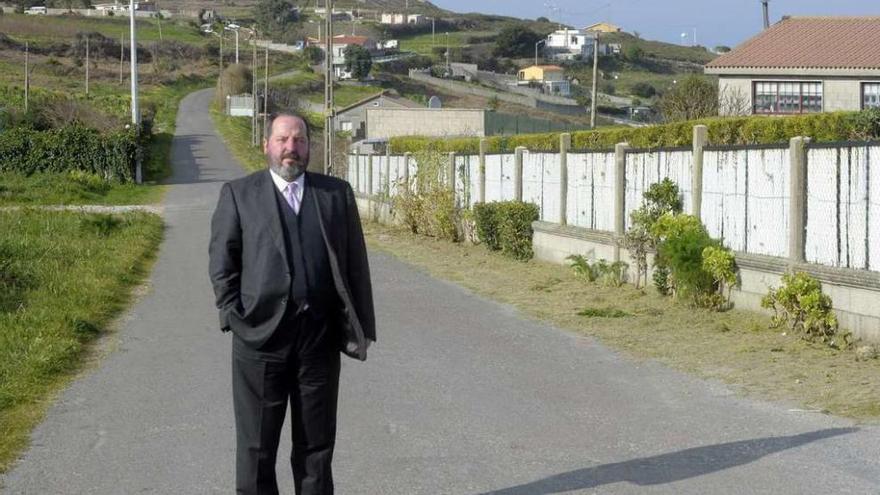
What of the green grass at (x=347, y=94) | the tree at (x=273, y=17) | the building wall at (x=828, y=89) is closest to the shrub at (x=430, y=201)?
the building wall at (x=828, y=89)

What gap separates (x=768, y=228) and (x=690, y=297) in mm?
1354

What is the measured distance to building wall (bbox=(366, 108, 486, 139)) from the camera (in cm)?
5609

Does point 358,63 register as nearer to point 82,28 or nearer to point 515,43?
point 82,28

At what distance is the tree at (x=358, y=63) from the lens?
115 meters

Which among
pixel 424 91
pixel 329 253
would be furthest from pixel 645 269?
pixel 424 91

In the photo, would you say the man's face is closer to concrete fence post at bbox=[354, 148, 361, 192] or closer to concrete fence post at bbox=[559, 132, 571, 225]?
concrete fence post at bbox=[559, 132, 571, 225]

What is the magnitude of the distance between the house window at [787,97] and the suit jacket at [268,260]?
35.0 m

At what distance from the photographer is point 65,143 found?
172 ft

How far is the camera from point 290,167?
5980 millimetres

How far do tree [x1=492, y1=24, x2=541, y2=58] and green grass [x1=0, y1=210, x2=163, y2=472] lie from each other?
129 m

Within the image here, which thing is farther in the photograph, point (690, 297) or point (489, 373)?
point (690, 297)

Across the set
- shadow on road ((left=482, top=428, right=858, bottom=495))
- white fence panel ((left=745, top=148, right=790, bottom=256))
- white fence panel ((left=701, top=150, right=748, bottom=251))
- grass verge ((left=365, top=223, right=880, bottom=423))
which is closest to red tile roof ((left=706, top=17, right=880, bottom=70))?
grass verge ((left=365, top=223, right=880, bottom=423))

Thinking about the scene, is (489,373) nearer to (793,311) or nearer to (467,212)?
(793,311)

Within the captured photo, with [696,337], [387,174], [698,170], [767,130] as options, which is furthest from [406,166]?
[696,337]
